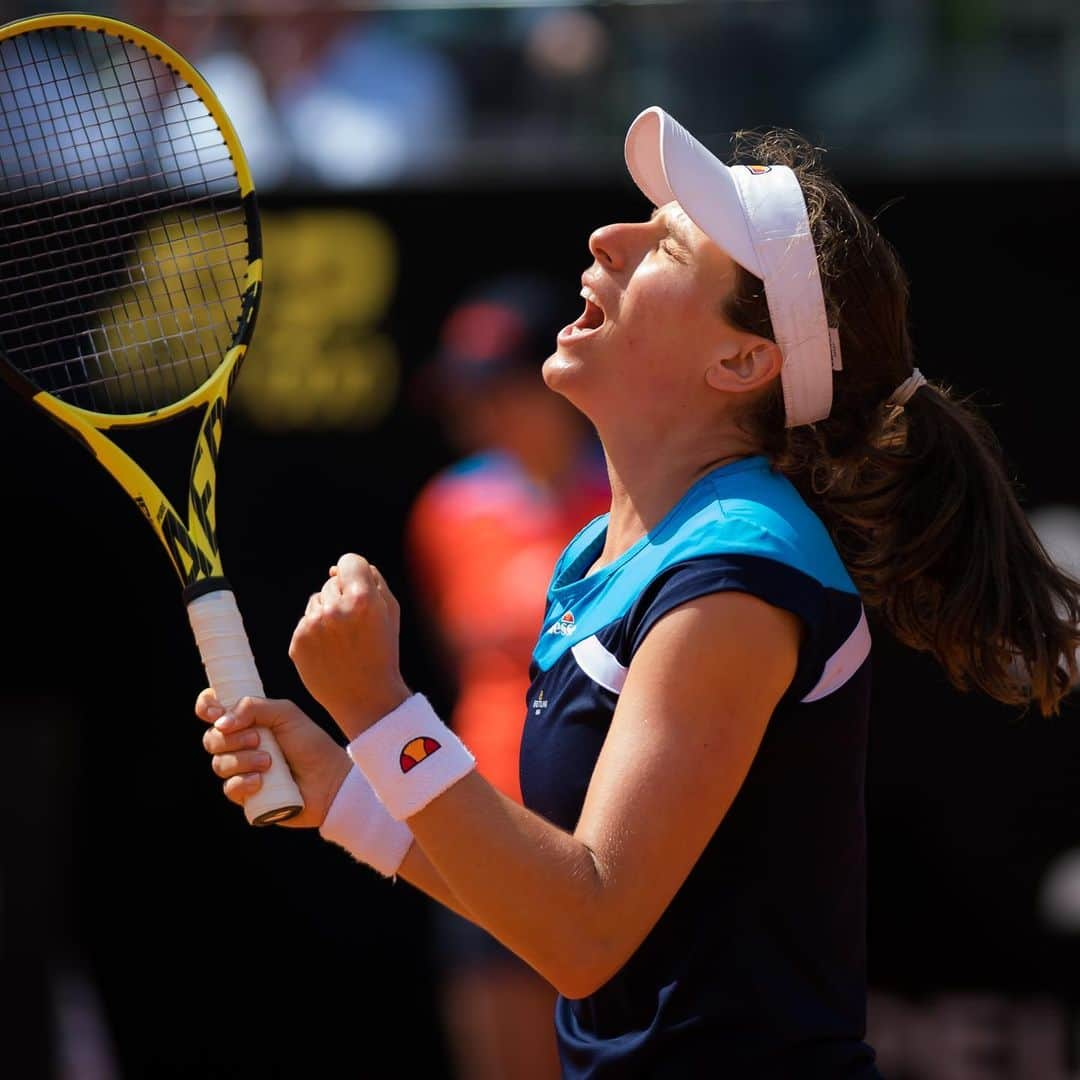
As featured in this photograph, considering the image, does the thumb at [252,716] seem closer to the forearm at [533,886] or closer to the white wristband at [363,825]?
the white wristband at [363,825]

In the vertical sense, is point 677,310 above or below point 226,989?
above

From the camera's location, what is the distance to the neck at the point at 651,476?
6.74ft

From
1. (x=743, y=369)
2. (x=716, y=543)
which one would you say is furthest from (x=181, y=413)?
(x=716, y=543)

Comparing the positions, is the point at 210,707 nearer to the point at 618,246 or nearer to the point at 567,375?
the point at 567,375

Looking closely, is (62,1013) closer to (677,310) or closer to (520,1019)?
(520,1019)

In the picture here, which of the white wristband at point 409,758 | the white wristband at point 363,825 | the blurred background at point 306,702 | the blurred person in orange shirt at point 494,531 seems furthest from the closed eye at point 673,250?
the blurred background at point 306,702

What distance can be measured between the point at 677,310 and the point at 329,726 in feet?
7.88

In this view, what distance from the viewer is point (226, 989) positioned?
4.35m

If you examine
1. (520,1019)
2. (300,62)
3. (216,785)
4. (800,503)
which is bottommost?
(520,1019)

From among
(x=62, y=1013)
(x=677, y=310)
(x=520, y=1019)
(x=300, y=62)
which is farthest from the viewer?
(x=300, y=62)

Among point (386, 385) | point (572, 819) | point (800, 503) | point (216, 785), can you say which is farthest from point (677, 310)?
point (216, 785)

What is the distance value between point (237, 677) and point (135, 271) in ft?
7.19

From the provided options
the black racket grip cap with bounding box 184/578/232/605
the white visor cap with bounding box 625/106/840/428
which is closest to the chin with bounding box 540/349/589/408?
the white visor cap with bounding box 625/106/840/428

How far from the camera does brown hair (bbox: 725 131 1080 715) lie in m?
2.08
